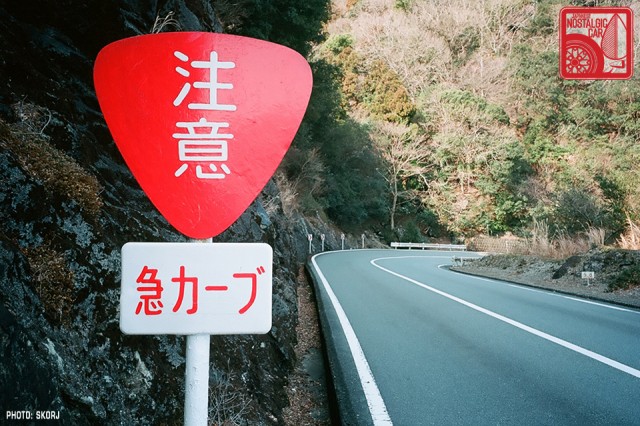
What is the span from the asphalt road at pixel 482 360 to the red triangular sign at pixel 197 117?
2457mm

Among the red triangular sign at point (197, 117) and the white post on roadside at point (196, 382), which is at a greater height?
the red triangular sign at point (197, 117)

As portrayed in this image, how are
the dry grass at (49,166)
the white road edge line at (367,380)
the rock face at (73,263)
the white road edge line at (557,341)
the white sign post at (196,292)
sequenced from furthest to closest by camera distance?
1. the white road edge line at (557,341)
2. the white road edge line at (367,380)
3. the dry grass at (49,166)
4. the rock face at (73,263)
5. the white sign post at (196,292)

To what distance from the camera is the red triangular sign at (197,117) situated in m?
1.34

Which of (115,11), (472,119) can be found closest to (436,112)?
(472,119)

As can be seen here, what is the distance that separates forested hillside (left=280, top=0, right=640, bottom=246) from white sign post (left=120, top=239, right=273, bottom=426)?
26.7 meters

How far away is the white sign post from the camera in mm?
1260

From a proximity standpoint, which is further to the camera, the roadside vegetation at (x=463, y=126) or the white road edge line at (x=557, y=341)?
the roadside vegetation at (x=463, y=126)

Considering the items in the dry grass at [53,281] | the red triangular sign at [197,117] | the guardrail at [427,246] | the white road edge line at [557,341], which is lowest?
the guardrail at [427,246]

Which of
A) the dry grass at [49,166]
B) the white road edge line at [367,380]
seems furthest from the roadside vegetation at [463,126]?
the dry grass at [49,166]

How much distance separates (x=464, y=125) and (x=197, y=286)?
37979mm

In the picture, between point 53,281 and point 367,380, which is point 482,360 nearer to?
point 367,380

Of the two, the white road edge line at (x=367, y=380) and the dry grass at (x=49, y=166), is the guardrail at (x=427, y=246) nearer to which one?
the white road edge line at (x=367, y=380)

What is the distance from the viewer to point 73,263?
2.24 m

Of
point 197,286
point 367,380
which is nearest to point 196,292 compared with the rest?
point 197,286
